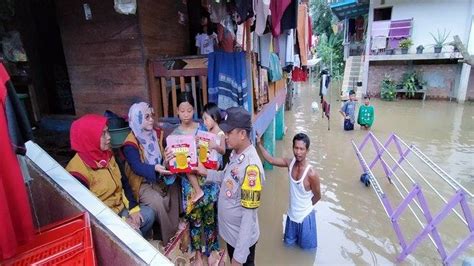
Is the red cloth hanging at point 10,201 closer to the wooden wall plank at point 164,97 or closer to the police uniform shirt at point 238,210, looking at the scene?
the police uniform shirt at point 238,210

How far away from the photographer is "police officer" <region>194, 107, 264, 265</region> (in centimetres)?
220

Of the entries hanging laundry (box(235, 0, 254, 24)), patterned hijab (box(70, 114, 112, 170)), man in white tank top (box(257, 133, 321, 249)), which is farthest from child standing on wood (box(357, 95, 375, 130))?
patterned hijab (box(70, 114, 112, 170))

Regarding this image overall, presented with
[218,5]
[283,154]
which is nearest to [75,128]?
[218,5]

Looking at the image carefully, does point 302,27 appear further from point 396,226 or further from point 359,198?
point 396,226

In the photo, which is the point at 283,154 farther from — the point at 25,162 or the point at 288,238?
the point at 25,162

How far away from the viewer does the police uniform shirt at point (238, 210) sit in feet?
7.36

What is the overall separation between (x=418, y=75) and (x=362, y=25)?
575cm

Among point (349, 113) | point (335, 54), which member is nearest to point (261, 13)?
point (349, 113)

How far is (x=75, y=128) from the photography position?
2.24 meters

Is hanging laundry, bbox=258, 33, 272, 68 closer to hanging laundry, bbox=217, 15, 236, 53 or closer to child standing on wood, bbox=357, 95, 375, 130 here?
hanging laundry, bbox=217, 15, 236, 53

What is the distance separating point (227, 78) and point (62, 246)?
2.43 metres

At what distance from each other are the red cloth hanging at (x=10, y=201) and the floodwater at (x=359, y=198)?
320 cm

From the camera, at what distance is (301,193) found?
142 inches

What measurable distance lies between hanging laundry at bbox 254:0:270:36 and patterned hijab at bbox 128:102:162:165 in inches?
85.9
